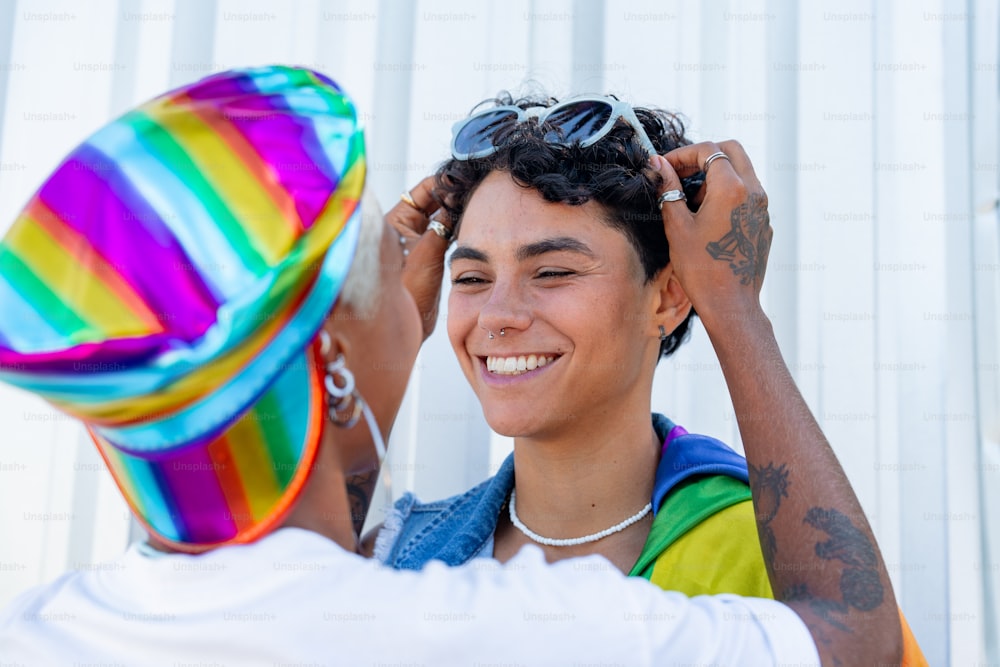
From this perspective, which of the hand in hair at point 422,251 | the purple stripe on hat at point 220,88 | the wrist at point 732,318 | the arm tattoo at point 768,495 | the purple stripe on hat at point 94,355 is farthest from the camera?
the hand in hair at point 422,251

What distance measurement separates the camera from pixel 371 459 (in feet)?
3.00

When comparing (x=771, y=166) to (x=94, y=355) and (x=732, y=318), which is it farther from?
(x=94, y=355)

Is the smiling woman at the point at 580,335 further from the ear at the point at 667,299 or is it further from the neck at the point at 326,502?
the neck at the point at 326,502

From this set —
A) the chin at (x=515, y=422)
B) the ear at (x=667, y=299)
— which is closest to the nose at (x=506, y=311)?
the chin at (x=515, y=422)

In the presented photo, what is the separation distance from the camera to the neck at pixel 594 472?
1611mm

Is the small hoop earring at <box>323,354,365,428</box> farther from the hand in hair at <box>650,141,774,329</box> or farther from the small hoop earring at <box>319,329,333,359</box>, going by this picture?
the hand in hair at <box>650,141,774,329</box>

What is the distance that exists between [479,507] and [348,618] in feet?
3.10

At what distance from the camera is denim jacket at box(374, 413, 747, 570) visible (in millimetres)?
1529

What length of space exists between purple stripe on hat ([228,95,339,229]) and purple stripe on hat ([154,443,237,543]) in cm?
23

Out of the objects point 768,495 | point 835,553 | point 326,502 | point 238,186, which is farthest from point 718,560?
point 238,186

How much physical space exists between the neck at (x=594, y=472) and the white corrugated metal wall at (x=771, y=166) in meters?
0.39

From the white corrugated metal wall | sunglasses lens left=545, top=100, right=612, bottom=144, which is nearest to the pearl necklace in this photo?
the white corrugated metal wall

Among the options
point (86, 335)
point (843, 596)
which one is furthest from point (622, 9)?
point (86, 335)

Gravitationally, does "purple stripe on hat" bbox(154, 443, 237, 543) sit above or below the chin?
below
